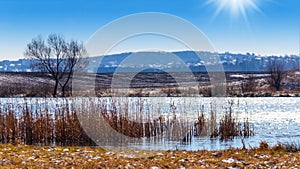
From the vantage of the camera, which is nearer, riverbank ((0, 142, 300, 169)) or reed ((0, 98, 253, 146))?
riverbank ((0, 142, 300, 169))

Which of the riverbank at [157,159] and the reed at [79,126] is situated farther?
the reed at [79,126]

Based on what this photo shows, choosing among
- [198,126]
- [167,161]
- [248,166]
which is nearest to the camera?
[248,166]

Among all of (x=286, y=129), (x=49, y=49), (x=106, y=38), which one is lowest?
(x=286, y=129)

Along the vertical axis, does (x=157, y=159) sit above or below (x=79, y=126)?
below

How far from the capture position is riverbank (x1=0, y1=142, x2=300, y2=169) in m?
9.70

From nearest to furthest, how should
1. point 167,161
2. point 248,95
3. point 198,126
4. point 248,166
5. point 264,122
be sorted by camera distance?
point 248,166, point 167,161, point 198,126, point 264,122, point 248,95

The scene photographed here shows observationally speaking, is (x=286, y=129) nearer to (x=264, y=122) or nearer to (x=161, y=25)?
(x=264, y=122)

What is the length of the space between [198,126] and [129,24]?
548 centimetres

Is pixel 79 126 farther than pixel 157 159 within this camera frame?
Yes

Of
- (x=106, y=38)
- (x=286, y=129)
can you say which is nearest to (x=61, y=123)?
(x=106, y=38)

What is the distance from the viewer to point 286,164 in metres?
9.69

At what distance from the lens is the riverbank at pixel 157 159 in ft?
31.8

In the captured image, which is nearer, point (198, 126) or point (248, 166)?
point (248, 166)

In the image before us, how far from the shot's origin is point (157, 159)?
1070cm
